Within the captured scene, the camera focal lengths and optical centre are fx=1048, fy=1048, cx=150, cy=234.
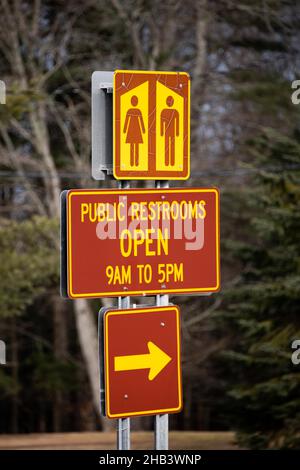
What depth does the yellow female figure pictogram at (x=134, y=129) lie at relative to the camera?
588 cm

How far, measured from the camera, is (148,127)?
5.90m

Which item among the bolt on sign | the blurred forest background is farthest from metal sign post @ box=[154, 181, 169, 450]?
the blurred forest background

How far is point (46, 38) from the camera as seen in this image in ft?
88.5

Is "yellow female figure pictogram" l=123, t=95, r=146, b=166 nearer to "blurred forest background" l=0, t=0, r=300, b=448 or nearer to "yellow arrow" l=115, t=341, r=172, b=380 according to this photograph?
"yellow arrow" l=115, t=341, r=172, b=380

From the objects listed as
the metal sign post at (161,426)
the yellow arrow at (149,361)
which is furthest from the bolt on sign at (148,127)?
the yellow arrow at (149,361)

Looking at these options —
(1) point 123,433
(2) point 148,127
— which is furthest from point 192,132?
(1) point 123,433

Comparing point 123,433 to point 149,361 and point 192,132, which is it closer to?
point 149,361

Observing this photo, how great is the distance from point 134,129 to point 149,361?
4.25 feet

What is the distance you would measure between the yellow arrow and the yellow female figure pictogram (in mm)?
1059

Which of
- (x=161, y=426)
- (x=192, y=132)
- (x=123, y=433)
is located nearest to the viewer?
(x=123, y=433)

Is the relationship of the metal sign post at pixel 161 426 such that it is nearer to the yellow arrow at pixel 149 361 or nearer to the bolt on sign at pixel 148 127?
the bolt on sign at pixel 148 127

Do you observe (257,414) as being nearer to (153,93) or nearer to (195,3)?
(153,93)

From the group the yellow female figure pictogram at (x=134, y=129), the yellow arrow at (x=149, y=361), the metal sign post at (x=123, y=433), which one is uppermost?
the yellow female figure pictogram at (x=134, y=129)
